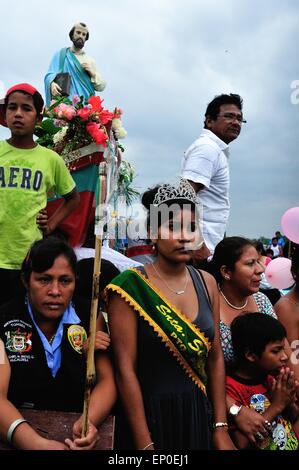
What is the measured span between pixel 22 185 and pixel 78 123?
1.40 m

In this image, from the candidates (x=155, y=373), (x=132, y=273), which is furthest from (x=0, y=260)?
(x=155, y=373)

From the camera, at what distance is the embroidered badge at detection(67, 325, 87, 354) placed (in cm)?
257

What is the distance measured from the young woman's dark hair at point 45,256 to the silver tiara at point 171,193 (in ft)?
1.88

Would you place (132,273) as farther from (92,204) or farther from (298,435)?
(92,204)

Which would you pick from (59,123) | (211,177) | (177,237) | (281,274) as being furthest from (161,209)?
(59,123)

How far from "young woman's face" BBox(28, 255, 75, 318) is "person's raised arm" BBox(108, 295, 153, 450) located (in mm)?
232

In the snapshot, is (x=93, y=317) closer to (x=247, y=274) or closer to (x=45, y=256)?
(x=45, y=256)

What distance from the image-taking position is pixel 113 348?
2.59 meters

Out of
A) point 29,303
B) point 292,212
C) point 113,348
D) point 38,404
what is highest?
point 292,212

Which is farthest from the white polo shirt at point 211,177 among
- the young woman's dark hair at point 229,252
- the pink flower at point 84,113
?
the pink flower at point 84,113

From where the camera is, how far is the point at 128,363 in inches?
100

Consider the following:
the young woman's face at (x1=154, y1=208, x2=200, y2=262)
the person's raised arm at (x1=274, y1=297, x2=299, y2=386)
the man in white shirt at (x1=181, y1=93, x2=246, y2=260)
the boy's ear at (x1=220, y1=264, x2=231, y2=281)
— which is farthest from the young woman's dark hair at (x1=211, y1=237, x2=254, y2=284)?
the young woman's face at (x1=154, y1=208, x2=200, y2=262)

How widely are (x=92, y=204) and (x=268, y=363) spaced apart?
7.86 feet

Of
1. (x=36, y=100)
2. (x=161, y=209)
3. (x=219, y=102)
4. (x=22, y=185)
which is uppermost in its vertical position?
(x=219, y=102)
